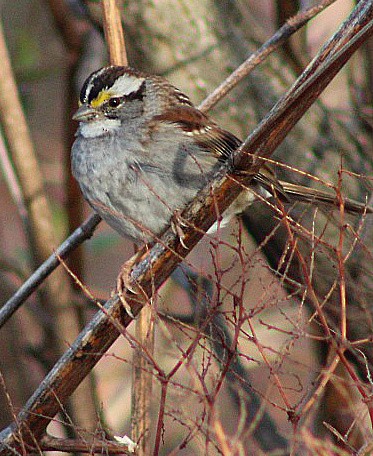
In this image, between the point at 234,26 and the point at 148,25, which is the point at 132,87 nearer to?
the point at 148,25

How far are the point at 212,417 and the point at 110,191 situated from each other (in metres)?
1.40

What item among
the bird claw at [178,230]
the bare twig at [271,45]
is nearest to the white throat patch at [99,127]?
the bare twig at [271,45]

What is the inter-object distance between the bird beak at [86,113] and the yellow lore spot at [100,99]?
0.02m

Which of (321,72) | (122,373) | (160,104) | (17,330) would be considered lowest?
(122,373)

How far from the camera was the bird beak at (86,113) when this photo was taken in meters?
2.83

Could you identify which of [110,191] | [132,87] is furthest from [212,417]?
[132,87]

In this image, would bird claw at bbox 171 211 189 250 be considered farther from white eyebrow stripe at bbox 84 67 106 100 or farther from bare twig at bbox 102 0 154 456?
white eyebrow stripe at bbox 84 67 106 100

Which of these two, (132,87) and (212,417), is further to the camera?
(132,87)

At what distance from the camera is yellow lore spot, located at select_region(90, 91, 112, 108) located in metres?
2.84

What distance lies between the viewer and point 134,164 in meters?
2.61

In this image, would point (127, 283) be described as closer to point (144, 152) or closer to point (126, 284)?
point (126, 284)

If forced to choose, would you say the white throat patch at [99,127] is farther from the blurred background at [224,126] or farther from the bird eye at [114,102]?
the blurred background at [224,126]

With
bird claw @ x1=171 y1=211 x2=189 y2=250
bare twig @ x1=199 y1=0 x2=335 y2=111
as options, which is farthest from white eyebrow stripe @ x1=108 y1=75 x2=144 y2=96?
bird claw @ x1=171 y1=211 x2=189 y2=250

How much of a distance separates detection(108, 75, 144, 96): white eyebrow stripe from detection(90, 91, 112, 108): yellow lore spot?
22 mm
